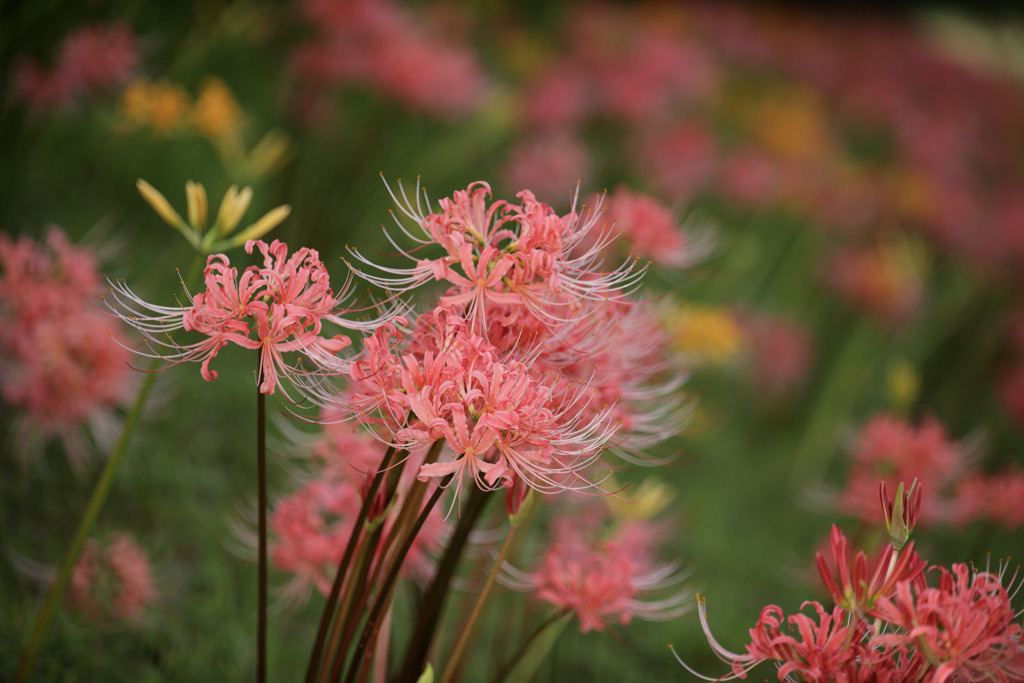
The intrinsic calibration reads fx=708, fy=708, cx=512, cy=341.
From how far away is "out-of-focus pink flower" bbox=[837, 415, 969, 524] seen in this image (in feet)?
3.75

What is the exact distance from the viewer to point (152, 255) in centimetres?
171

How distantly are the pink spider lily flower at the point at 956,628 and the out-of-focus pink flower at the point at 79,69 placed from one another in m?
1.64

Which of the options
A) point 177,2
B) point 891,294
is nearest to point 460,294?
point 177,2

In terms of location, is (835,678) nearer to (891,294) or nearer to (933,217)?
(891,294)

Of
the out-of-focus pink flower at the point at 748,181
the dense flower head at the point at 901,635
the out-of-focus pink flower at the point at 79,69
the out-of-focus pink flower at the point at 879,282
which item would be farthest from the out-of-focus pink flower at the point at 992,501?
the out-of-focus pink flower at the point at 79,69

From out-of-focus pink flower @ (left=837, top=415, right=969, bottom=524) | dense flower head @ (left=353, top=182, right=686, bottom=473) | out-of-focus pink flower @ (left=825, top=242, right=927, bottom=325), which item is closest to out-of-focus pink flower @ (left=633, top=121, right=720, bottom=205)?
out-of-focus pink flower @ (left=825, top=242, right=927, bottom=325)

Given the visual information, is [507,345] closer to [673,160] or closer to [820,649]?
[820,649]

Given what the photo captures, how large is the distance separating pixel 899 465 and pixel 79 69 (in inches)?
68.6

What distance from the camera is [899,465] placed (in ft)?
3.84

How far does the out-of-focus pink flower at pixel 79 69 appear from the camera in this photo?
4.57 feet

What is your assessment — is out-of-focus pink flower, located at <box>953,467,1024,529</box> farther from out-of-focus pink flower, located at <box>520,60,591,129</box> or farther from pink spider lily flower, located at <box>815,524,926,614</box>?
out-of-focus pink flower, located at <box>520,60,591,129</box>

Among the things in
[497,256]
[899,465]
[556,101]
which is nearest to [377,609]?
[497,256]

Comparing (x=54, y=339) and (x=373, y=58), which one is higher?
(x=373, y=58)

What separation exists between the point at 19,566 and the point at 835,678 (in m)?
1.08
